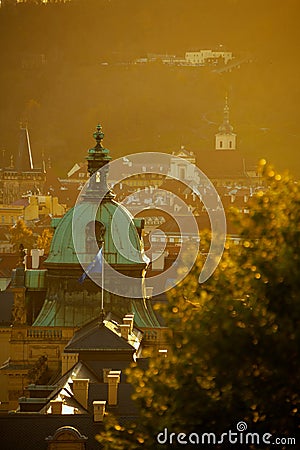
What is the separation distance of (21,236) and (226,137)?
6096 centimetres

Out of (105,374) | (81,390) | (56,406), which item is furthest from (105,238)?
(56,406)

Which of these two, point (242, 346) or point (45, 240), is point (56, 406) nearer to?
point (242, 346)

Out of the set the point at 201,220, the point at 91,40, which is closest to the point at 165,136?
the point at 91,40

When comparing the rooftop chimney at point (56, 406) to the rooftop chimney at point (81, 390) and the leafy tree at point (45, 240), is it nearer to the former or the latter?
the rooftop chimney at point (81, 390)

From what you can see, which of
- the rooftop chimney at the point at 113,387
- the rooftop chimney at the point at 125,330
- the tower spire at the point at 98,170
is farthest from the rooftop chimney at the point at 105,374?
the tower spire at the point at 98,170

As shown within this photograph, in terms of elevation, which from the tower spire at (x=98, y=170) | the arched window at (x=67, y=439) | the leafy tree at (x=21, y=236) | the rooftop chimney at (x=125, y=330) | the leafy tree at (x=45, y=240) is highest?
the leafy tree at (x=21, y=236)

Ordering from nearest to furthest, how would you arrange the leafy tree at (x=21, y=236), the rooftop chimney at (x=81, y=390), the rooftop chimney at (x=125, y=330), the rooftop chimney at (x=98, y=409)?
the rooftop chimney at (x=98, y=409), the rooftop chimney at (x=81, y=390), the rooftop chimney at (x=125, y=330), the leafy tree at (x=21, y=236)

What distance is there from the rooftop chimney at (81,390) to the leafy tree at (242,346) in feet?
27.4

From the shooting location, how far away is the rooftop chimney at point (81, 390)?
2359 centimetres

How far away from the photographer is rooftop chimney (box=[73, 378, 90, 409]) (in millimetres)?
23594

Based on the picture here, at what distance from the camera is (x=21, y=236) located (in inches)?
3219

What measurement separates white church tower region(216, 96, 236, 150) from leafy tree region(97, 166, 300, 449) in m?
125

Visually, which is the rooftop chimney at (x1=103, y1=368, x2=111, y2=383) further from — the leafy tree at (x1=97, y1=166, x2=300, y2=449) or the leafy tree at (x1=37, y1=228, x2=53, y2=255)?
the leafy tree at (x1=37, y1=228, x2=53, y2=255)

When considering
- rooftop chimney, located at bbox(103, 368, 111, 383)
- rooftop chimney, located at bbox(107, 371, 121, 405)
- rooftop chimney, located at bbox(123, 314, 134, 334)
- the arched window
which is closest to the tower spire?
rooftop chimney, located at bbox(123, 314, 134, 334)
